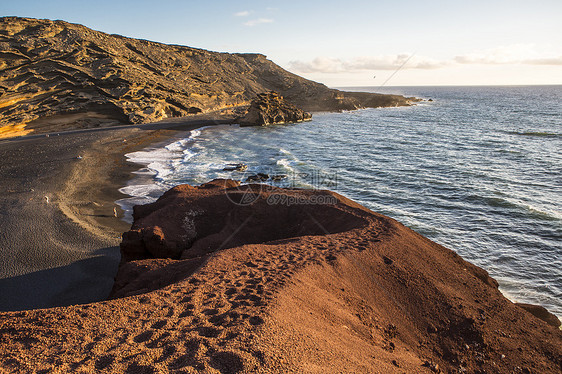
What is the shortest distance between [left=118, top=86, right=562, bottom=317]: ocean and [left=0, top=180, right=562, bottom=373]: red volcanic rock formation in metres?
5.25

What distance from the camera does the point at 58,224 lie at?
13531 mm

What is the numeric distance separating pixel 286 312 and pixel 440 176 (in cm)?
2230

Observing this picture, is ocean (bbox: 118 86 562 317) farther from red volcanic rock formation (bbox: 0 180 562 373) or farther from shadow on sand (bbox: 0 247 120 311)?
shadow on sand (bbox: 0 247 120 311)

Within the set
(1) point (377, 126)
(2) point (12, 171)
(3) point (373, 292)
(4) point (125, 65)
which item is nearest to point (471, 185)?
(3) point (373, 292)

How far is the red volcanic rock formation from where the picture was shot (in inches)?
181

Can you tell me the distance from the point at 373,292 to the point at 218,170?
2026 centimetres

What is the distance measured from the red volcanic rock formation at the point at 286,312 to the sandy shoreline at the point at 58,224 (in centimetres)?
263

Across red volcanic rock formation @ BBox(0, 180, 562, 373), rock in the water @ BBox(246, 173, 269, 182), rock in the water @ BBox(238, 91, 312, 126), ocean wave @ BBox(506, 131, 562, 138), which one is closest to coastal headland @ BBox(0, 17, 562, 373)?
red volcanic rock formation @ BBox(0, 180, 562, 373)

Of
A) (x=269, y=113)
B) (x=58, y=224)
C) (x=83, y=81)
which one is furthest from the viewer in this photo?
(x=269, y=113)

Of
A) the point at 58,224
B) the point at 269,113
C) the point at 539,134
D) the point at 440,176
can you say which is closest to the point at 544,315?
the point at 440,176

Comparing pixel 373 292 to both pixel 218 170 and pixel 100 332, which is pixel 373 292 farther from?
pixel 218 170

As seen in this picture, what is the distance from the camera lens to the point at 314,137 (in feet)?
144

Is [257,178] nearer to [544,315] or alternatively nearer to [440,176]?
A: [440,176]

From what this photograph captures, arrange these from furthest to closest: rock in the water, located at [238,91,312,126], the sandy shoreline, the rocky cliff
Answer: rock in the water, located at [238,91,312,126], the rocky cliff, the sandy shoreline
